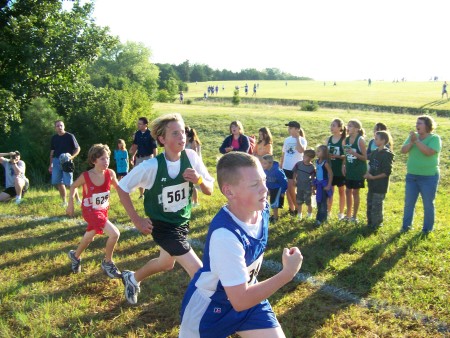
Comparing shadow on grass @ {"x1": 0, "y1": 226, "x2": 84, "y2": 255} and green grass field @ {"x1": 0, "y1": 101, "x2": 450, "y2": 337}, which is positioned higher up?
green grass field @ {"x1": 0, "y1": 101, "x2": 450, "y2": 337}

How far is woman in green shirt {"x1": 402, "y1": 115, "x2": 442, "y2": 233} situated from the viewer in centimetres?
686

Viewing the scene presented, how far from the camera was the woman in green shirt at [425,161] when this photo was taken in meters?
6.86

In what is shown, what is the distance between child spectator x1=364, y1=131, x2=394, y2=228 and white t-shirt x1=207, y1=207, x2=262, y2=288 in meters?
5.36

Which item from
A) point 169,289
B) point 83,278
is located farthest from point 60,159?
point 169,289

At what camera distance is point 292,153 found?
8.94 metres

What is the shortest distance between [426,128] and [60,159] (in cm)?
768

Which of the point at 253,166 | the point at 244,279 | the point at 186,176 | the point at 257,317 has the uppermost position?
the point at 253,166

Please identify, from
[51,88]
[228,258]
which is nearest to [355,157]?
[228,258]

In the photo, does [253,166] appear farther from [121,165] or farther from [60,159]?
[121,165]

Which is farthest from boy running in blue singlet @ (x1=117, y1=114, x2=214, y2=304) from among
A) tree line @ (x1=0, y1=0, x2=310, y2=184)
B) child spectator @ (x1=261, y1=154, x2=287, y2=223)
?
tree line @ (x1=0, y1=0, x2=310, y2=184)

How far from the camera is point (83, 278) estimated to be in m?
5.67

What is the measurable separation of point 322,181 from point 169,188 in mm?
4215

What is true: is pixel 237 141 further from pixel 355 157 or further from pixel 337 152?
pixel 355 157

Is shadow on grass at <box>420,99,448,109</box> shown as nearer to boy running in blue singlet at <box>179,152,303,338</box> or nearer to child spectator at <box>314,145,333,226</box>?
child spectator at <box>314,145,333,226</box>
